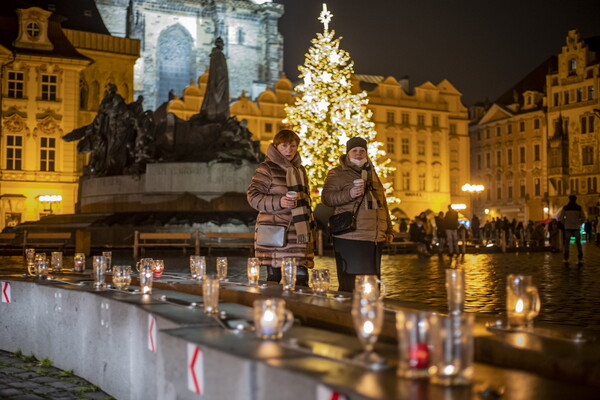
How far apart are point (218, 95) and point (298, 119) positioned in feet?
32.0

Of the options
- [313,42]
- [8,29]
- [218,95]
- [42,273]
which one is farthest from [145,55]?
[42,273]

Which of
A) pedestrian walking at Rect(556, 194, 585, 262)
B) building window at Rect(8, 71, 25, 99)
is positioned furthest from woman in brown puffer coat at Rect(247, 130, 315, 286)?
building window at Rect(8, 71, 25, 99)

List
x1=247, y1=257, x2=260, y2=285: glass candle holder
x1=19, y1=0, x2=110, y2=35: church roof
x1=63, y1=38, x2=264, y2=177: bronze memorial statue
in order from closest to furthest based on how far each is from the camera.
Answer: x1=247, y1=257, x2=260, y2=285: glass candle holder, x1=63, y1=38, x2=264, y2=177: bronze memorial statue, x1=19, y1=0, x2=110, y2=35: church roof

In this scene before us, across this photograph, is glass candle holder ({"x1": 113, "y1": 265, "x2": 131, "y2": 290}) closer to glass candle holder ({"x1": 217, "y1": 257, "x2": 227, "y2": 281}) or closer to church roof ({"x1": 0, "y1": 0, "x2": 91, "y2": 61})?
glass candle holder ({"x1": 217, "y1": 257, "x2": 227, "y2": 281})

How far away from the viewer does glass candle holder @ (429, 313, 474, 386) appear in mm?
2301

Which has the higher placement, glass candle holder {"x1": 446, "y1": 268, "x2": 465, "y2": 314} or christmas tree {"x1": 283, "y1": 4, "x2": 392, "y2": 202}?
christmas tree {"x1": 283, "y1": 4, "x2": 392, "y2": 202}

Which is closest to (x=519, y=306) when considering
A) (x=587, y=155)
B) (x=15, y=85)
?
(x=15, y=85)

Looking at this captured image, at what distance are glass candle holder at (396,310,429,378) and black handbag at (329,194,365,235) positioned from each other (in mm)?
3665

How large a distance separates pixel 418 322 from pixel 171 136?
2168 cm

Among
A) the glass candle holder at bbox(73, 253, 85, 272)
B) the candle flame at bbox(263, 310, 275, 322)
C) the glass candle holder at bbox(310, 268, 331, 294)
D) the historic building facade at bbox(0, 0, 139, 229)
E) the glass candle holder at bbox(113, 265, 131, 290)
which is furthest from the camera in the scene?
the historic building facade at bbox(0, 0, 139, 229)

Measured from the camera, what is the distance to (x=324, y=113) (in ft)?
110

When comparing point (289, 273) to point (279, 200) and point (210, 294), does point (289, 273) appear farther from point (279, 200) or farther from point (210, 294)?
point (210, 294)

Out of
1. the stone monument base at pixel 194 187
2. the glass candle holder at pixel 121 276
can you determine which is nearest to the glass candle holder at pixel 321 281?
the glass candle holder at pixel 121 276

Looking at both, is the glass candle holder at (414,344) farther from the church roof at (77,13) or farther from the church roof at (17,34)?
the church roof at (77,13)
